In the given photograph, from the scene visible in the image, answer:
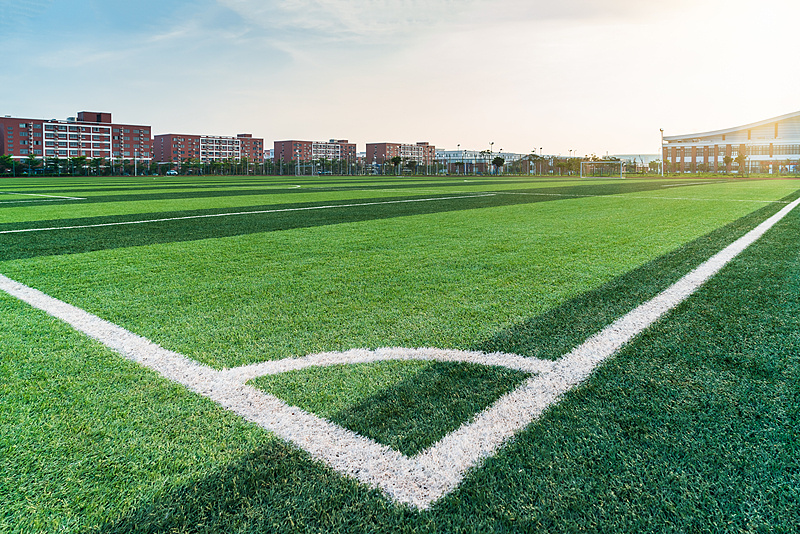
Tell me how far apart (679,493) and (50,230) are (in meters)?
7.70

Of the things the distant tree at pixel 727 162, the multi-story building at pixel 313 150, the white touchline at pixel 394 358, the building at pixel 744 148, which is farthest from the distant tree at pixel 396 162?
the white touchline at pixel 394 358

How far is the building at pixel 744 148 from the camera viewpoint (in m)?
81.8

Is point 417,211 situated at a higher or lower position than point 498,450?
higher

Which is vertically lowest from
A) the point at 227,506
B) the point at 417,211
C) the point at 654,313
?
the point at 227,506

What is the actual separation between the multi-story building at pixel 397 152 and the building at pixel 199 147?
40447 millimetres

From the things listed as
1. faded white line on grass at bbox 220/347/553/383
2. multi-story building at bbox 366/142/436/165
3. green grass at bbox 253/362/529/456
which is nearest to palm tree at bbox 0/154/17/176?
faded white line on grass at bbox 220/347/553/383

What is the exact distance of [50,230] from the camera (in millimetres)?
6895

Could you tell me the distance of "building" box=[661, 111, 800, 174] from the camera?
3221 inches

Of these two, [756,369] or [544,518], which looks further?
[756,369]

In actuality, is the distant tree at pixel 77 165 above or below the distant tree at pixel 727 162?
below

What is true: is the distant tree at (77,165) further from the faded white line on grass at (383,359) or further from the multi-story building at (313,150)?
the multi-story building at (313,150)

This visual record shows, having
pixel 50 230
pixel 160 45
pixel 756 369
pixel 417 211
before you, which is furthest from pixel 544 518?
pixel 160 45

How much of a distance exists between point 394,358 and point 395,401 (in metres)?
0.43

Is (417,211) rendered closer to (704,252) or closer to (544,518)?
(704,252)
